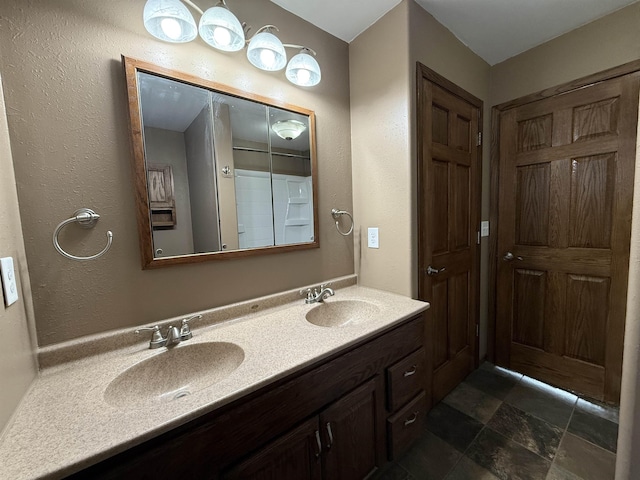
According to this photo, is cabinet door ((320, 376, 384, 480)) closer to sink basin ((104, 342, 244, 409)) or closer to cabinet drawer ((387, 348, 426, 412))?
cabinet drawer ((387, 348, 426, 412))

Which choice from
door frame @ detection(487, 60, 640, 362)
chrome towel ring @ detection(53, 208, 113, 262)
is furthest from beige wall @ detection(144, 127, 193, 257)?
door frame @ detection(487, 60, 640, 362)

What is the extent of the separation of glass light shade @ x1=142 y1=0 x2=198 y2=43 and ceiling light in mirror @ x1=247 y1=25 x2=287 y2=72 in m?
0.26

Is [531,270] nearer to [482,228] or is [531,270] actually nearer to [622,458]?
[482,228]

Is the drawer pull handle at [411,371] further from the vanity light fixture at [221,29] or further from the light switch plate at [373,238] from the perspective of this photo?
the vanity light fixture at [221,29]

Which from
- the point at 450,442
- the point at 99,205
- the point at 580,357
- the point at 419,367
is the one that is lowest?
the point at 450,442

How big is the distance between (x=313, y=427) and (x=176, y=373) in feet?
1.76

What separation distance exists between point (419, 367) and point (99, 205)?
1.57 metres

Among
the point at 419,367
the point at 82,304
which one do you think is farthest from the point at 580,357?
the point at 82,304

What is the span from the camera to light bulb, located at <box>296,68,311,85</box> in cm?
128

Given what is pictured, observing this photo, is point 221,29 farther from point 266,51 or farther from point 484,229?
point 484,229

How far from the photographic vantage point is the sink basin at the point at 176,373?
815mm

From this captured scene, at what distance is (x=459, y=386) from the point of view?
5.94 feet

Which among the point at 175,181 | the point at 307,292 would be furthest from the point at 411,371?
the point at 175,181

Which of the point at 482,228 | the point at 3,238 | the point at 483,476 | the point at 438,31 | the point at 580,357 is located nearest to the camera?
the point at 3,238
